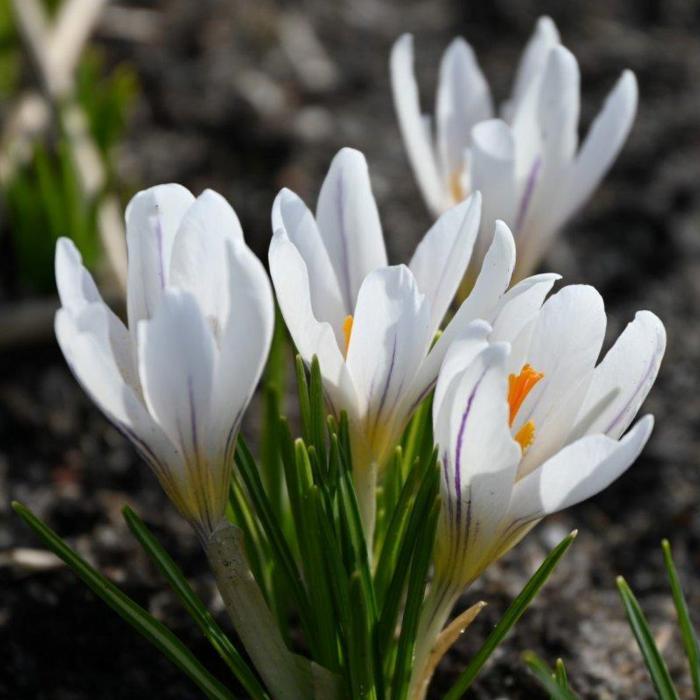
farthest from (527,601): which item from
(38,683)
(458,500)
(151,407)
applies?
(38,683)

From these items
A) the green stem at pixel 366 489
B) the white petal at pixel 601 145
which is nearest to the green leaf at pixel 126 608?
the green stem at pixel 366 489

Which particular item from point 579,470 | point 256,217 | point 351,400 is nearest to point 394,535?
point 351,400

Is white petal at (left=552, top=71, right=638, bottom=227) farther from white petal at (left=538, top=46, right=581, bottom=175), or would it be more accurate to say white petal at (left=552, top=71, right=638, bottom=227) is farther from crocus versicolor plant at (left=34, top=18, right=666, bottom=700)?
A: crocus versicolor plant at (left=34, top=18, right=666, bottom=700)

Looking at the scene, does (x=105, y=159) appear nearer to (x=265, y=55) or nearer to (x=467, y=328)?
(x=265, y=55)

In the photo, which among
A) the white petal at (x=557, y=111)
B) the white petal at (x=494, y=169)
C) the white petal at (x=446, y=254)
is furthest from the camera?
the white petal at (x=557, y=111)

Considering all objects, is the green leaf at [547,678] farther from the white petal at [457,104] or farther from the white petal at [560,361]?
the white petal at [457,104]
